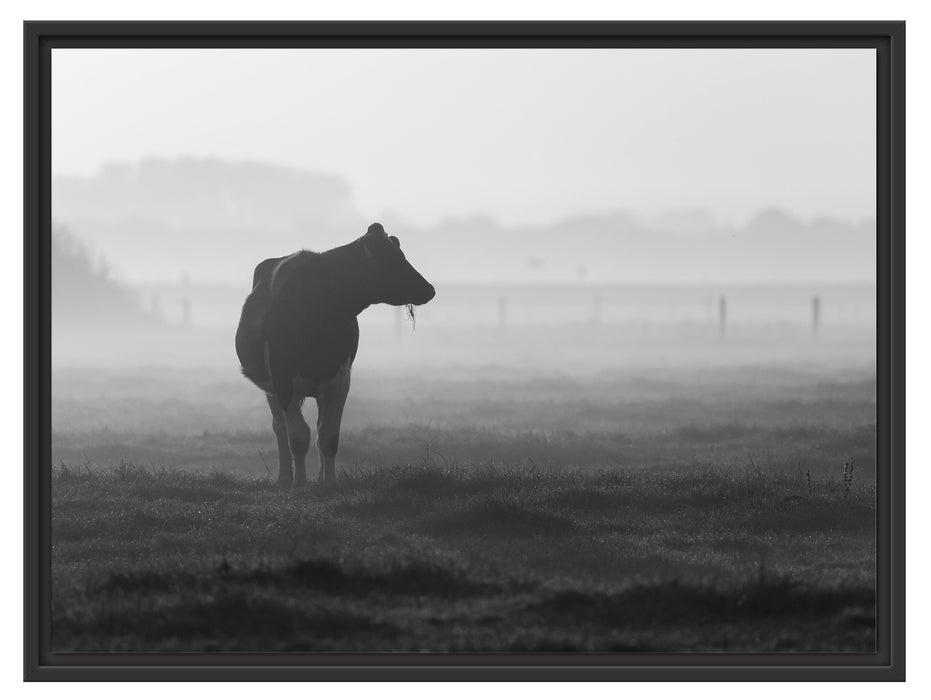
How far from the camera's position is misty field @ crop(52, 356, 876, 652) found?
8.98 metres

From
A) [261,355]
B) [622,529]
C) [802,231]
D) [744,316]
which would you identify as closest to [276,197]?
[261,355]

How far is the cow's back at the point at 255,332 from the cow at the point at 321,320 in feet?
0.07

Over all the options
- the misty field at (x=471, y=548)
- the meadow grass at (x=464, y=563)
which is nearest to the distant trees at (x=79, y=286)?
the misty field at (x=471, y=548)

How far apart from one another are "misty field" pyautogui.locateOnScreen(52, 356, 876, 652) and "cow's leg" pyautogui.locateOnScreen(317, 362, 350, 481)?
19.2 inches

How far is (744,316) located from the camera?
205 ft

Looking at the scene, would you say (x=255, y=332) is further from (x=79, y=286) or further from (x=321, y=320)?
(x=79, y=286)

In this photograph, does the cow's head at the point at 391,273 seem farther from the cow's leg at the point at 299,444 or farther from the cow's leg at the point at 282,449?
the cow's leg at the point at 282,449

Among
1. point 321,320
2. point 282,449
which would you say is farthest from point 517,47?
point 282,449

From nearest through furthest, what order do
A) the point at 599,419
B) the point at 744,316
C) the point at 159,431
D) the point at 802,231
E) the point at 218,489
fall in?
the point at 218,489, the point at 159,431, the point at 599,419, the point at 802,231, the point at 744,316

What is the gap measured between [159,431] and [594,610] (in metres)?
12.3

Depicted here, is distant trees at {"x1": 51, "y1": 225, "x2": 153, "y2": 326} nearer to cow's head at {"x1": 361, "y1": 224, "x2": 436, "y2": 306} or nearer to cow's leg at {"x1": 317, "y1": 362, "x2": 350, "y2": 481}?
cow's leg at {"x1": 317, "y1": 362, "x2": 350, "y2": 481}

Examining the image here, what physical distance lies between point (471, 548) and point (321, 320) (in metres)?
3.84

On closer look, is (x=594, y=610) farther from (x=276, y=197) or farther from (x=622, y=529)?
(x=276, y=197)

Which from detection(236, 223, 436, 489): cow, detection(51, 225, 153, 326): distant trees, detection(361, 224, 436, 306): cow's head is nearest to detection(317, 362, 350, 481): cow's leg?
detection(236, 223, 436, 489): cow
